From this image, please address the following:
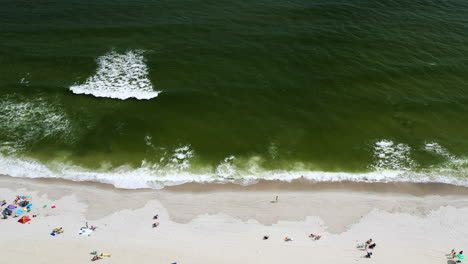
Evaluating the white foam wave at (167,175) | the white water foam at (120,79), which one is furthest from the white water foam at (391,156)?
the white water foam at (120,79)

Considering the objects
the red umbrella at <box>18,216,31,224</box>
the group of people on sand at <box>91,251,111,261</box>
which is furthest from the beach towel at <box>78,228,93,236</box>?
the red umbrella at <box>18,216,31,224</box>

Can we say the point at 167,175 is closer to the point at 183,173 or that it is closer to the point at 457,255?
the point at 183,173

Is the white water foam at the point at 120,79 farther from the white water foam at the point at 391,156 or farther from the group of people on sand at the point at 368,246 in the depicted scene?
the group of people on sand at the point at 368,246

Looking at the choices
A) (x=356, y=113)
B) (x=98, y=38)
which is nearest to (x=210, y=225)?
(x=356, y=113)

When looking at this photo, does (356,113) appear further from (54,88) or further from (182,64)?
(54,88)

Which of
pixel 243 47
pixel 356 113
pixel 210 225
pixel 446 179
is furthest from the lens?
pixel 243 47

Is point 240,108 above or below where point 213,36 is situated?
below
